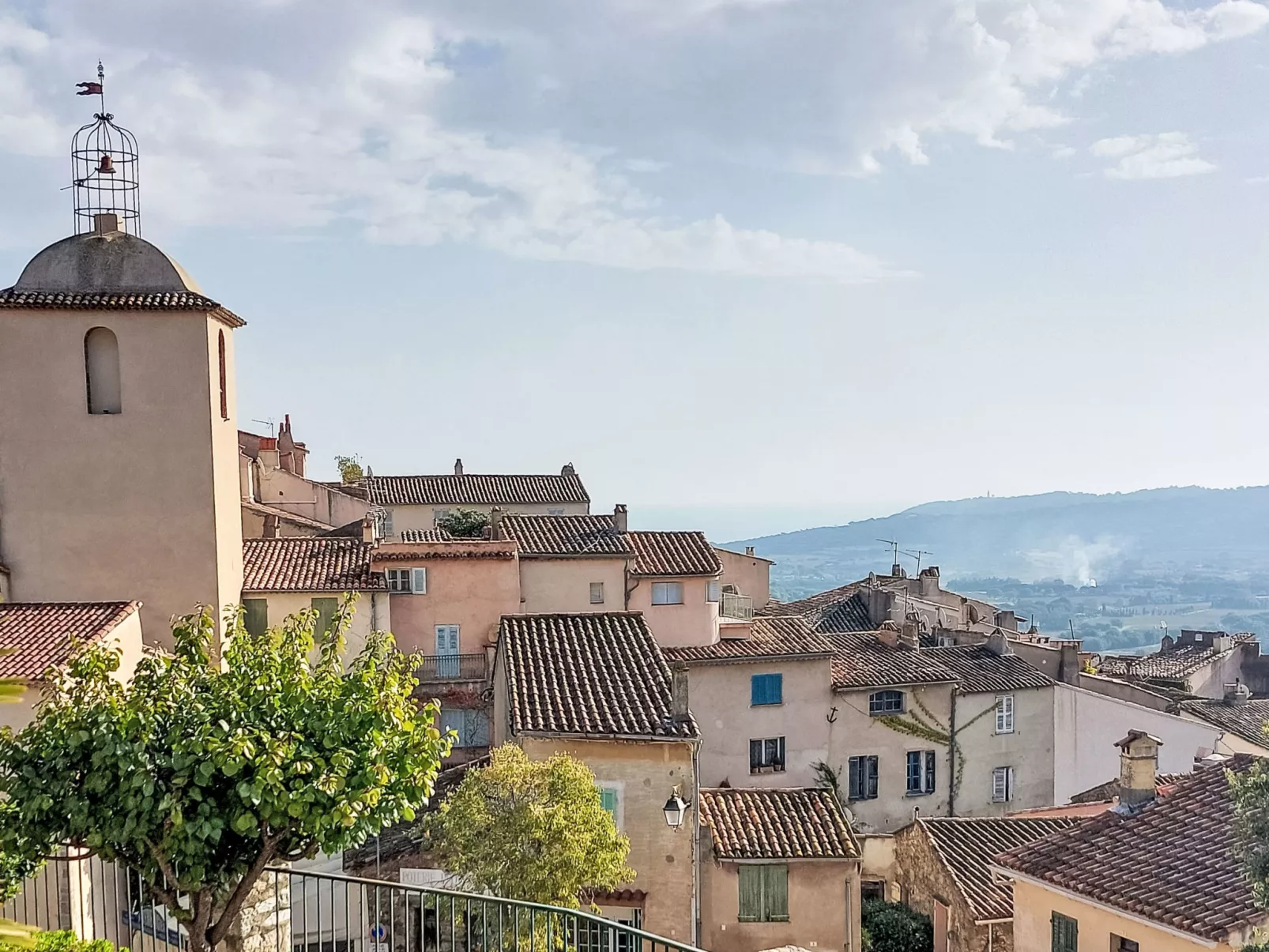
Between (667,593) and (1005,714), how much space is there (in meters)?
12.3

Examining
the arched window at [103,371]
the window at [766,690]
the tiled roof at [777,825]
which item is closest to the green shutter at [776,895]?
the tiled roof at [777,825]

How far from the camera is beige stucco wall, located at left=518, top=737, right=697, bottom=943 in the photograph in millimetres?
20453

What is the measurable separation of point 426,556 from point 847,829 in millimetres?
14598

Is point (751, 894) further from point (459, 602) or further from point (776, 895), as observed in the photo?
point (459, 602)

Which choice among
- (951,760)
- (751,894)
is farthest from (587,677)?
(951,760)

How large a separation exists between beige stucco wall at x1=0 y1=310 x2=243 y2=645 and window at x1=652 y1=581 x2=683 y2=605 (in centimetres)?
1378

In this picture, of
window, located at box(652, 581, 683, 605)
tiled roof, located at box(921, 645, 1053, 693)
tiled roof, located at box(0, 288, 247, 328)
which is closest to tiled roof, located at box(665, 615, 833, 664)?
window, located at box(652, 581, 683, 605)

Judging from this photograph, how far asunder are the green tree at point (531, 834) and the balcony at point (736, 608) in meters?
23.2

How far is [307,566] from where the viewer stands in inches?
1256

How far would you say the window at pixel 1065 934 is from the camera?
19.4 metres

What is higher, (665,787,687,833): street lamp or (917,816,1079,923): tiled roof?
(665,787,687,833): street lamp

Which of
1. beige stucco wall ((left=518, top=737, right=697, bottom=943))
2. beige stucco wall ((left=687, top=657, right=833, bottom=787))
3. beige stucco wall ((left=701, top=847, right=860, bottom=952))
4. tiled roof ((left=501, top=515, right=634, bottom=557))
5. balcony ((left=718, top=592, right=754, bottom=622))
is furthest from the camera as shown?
balcony ((left=718, top=592, right=754, bottom=622))

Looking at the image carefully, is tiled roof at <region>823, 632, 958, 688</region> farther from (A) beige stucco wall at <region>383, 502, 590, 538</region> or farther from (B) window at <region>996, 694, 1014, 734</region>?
(A) beige stucco wall at <region>383, 502, 590, 538</region>

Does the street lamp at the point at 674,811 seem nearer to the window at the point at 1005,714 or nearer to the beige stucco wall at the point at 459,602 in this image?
the beige stucco wall at the point at 459,602
